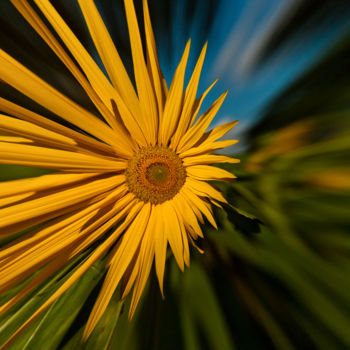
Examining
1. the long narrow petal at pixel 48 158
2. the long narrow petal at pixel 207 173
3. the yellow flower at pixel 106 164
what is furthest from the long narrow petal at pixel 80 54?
the long narrow petal at pixel 207 173

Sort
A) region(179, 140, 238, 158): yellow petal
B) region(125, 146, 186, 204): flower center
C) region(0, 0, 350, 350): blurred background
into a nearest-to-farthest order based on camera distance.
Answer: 1. region(0, 0, 350, 350): blurred background
2. region(179, 140, 238, 158): yellow petal
3. region(125, 146, 186, 204): flower center

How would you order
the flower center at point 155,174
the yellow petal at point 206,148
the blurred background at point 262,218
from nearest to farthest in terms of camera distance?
1. the blurred background at point 262,218
2. the yellow petal at point 206,148
3. the flower center at point 155,174

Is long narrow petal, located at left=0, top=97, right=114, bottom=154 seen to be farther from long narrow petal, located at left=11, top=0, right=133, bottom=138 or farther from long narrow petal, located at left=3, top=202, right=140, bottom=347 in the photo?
long narrow petal, located at left=3, top=202, right=140, bottom=347

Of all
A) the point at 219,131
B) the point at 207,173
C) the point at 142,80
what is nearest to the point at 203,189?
the point at 207,173

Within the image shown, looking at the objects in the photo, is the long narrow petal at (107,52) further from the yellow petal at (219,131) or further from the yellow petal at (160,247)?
the yellow petal at (160,247)

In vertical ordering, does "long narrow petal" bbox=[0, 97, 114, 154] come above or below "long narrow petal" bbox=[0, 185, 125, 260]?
above

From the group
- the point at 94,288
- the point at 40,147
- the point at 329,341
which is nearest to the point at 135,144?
the point at 40,147

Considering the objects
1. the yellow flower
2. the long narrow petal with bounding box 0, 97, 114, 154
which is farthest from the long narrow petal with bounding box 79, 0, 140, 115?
the long narrow petal with bounding box 0, 97, 114, 154

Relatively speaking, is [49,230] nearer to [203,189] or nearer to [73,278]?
[73,278]
